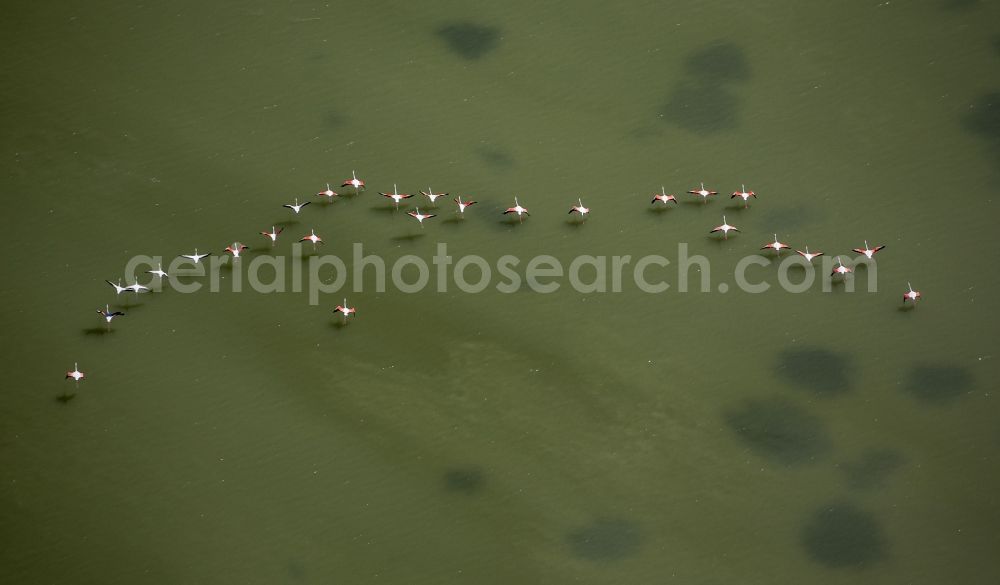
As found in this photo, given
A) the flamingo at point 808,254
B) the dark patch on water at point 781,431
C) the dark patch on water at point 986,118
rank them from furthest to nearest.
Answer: the dark patch on water at point 986,118
the flamingo at point 808,254
the dark patch on water at point 781,431

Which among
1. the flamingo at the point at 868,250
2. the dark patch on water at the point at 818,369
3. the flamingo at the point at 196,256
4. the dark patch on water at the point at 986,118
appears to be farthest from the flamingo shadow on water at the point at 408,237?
the dark patch on water at the point at 986,118

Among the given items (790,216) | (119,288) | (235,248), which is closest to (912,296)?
(790,216)

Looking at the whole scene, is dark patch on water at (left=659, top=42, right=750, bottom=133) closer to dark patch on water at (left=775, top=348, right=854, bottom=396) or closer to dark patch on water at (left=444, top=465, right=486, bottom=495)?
dark patch on water at (left=775, top=348, right=854, bottom=396)

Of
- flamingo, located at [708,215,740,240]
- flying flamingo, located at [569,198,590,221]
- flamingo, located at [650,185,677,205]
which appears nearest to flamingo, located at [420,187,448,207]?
flying flamingo, located at [569,198,590,221]

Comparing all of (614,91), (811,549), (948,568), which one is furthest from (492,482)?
(614,91)

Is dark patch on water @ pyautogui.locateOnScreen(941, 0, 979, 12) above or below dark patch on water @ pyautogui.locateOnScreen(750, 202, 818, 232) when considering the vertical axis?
above

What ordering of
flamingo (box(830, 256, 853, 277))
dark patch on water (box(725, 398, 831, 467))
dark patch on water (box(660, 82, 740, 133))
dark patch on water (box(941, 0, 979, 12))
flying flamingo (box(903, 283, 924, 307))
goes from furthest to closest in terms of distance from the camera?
dark patch on water (box(941, 0, 979, 12)) < dark patch on water (box(660, 82, 740, 133)) < flamingo (box(830, 256, 853, 277)) < flying flamingo (box(903, 283, 924, 307)) < dark patch on water (box(725, 398, 831, 467))

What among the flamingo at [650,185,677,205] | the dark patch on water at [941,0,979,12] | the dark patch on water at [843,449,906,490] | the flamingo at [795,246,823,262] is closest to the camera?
the dark patch on water at [843,449,906,490]

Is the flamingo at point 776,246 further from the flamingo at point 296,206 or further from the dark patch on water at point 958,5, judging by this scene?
the flamingo at point 296,206
